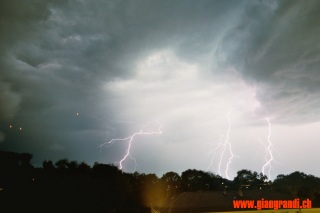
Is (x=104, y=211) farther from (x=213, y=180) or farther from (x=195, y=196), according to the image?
(x=213, y=180)

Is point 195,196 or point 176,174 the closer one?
point 195,196

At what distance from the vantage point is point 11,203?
39.8 meters

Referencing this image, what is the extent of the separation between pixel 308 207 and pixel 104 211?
32.6m

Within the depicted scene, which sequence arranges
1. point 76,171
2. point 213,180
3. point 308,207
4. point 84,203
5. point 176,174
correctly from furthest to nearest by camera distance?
point 176,174 < point 213,180 < point 76,171 < point 84,203 < point 308,207

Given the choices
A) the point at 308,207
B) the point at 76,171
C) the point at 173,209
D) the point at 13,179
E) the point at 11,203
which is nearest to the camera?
the point at 173,209

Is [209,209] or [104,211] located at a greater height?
[209,209]

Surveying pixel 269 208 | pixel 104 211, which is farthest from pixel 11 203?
pixel 269 208

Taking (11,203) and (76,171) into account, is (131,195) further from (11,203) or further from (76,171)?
(11,203)

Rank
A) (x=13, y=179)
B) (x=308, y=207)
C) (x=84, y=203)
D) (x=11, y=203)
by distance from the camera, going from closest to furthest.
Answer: (x=308, y=207) < (x=11, y=203) < (x=13, y=179) < (x=84, y=203)

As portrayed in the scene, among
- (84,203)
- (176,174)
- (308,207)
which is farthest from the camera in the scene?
(176,174)

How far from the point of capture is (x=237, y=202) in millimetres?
33781

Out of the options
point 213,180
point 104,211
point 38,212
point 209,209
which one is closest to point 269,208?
point 209,209

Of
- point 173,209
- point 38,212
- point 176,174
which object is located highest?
point 176,174

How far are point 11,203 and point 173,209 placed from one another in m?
24.0
